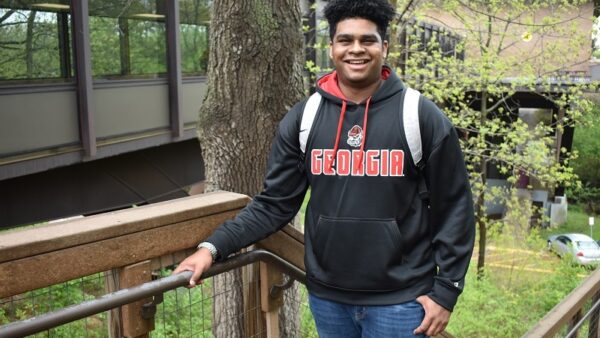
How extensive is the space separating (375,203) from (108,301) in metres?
0.95

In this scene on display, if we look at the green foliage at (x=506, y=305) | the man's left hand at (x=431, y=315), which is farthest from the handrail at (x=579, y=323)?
the green foliage at (x=506, y=305)

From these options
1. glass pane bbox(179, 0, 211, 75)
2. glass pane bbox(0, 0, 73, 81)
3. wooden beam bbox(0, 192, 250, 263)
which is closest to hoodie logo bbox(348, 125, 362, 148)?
wooden beam bbox(0, 192, 250, 263)

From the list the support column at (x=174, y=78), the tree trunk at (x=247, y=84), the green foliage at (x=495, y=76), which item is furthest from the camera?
the green foliage at (x=495, y=76)

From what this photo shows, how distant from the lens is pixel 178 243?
2176 millimetres

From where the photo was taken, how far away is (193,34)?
12.6 metres

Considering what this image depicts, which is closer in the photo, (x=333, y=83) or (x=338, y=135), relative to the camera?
(x=338, y=135)

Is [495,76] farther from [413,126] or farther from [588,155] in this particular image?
[588,155]

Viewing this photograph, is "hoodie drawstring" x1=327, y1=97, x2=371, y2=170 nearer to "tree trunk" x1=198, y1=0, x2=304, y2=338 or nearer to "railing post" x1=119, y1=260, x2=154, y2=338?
"railing post" x1=119, y1=260, x2=154, y2=338

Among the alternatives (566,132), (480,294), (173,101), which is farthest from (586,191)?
(173,101)

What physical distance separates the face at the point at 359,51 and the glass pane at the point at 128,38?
812cm

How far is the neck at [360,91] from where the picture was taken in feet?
7.49

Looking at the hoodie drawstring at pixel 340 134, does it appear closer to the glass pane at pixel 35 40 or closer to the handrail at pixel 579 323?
the handrail at pixel 579 323

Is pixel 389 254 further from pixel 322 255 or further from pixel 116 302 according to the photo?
pixel 116 302

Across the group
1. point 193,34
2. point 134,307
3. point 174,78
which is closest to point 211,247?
point 134,307
